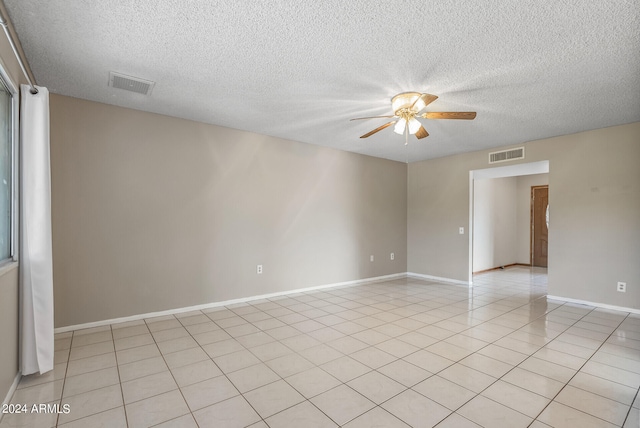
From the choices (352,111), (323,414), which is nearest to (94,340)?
(323,414)

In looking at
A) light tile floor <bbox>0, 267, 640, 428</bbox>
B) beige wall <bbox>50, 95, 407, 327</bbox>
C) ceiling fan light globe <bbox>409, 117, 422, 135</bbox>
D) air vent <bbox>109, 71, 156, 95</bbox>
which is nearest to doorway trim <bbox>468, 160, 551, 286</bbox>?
light tile floor <bbox>0, 267, 640, 428</bbox>

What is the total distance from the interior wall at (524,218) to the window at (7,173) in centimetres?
969

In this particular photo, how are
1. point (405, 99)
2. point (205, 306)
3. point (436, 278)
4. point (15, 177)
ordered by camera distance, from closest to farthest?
point (15, 177) → point (405, 99) → point (205, 306) → point (436, 278)

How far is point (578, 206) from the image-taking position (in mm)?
4383

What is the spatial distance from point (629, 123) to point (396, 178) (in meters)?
3.51

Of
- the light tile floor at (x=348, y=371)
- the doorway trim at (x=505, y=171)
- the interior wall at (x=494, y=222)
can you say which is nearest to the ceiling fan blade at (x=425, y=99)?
the light tile floor at (x=348, y=371)

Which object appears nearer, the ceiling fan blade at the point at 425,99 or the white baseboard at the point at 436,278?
the ceiling fan blade at the point at 425,99

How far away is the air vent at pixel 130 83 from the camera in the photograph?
9.05ft

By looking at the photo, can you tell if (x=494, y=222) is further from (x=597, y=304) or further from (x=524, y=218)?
(x=597, y=304)

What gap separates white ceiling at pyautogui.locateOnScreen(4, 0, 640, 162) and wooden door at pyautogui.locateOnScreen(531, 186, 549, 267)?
4448mm

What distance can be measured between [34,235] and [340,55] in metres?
2.69

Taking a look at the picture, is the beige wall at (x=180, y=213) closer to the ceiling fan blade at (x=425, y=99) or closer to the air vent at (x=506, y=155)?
the ceiling fan blade at (x=425, y=99)

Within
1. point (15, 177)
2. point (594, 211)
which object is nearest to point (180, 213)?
point (15, 177)

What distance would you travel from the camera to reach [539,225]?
7.78 m
